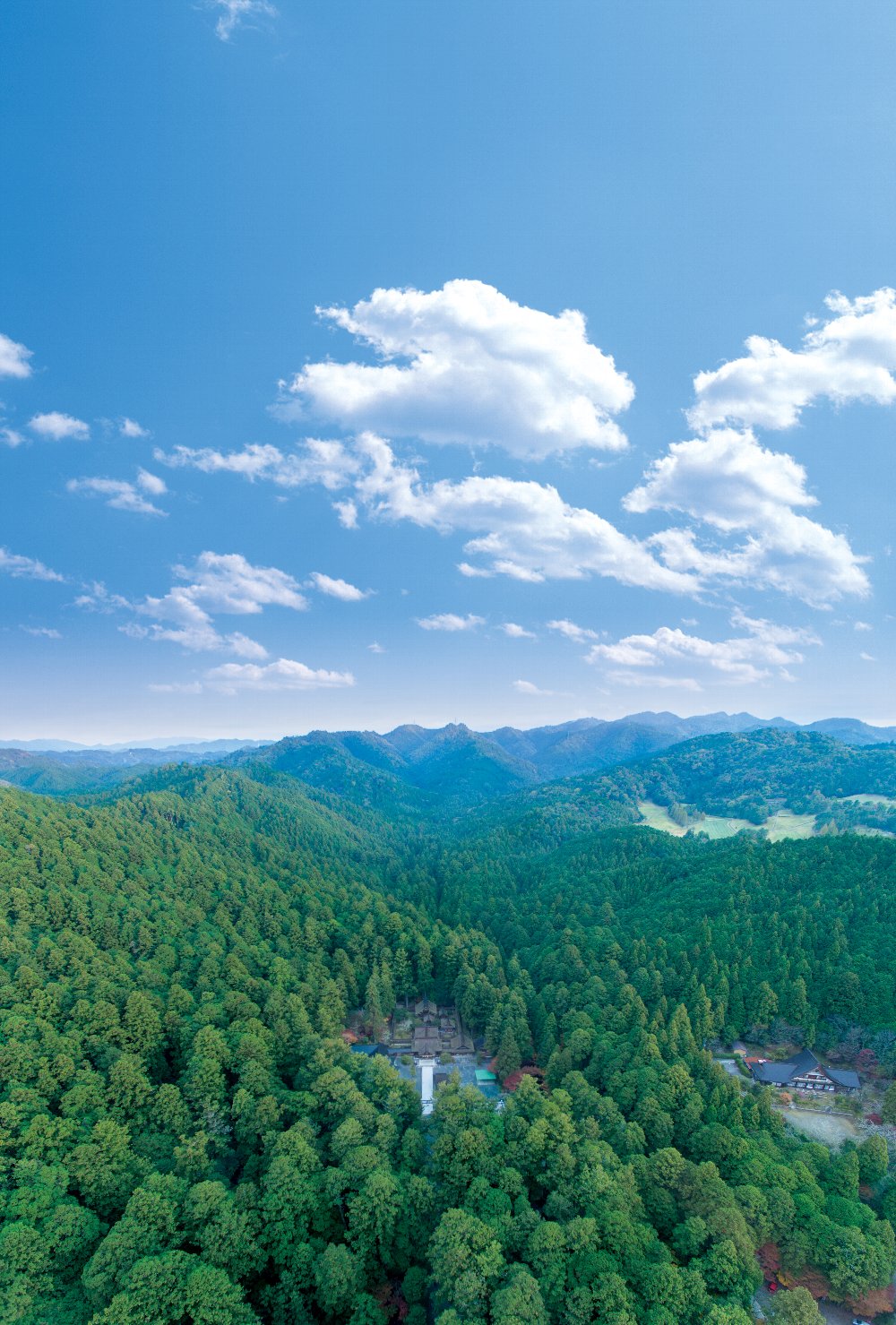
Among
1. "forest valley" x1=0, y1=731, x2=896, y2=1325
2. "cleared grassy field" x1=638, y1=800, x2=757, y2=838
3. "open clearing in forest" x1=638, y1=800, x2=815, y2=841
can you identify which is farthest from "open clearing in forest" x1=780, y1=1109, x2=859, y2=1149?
"cleared grassy field" x1=638, y1=800, x2=757, y2=838

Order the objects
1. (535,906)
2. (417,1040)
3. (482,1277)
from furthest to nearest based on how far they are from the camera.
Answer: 1. (535,906)
2. (417,1040)
3. (482,1277)

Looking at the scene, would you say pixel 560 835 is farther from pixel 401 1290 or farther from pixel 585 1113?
pixel 401 1290

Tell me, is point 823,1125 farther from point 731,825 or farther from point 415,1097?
point 731,825

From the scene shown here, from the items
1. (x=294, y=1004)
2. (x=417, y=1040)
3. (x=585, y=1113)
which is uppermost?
(x=294, y=1004)

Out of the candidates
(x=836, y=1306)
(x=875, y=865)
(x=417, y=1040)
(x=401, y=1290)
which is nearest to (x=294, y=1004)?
(x=417, y=1040)

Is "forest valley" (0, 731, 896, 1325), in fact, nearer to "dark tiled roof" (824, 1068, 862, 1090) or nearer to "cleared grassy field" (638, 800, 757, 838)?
"dark tiled roof" (824, 1068, 862, 1090)

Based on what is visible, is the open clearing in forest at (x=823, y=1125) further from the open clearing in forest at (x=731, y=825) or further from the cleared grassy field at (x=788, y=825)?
the cleared grassy field at (x=788, y=825)
